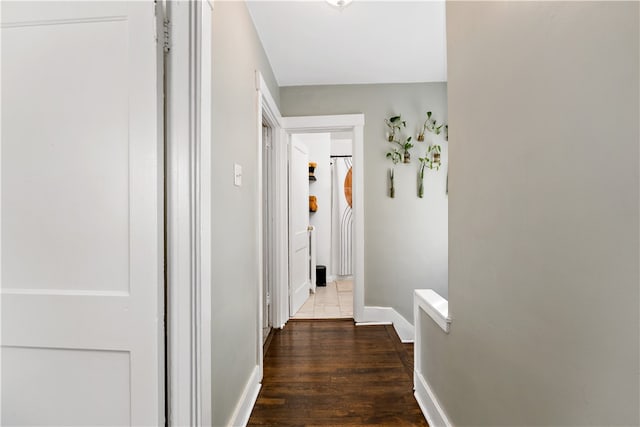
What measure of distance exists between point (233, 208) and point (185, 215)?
493 millimetres

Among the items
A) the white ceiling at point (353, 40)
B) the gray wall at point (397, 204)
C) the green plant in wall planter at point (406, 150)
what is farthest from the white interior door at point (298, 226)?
the green plant in wall planter at point (406, 150)

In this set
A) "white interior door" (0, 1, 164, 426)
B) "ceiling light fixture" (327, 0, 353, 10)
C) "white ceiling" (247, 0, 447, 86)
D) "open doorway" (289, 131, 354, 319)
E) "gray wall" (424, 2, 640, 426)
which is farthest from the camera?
"open doorway" (289, 131, 354, 319)

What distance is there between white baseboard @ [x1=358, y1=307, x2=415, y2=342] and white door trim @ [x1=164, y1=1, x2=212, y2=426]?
2168 mm

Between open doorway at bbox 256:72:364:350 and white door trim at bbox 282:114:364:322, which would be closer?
open doorway at bbox 256:72:364:350

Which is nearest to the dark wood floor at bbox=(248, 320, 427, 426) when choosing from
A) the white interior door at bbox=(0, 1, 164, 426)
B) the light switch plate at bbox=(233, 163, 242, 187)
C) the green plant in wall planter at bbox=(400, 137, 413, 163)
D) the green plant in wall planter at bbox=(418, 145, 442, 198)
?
the white interior door at bbox=(0, 1, 164, 426)

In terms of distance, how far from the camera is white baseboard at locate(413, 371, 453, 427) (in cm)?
146

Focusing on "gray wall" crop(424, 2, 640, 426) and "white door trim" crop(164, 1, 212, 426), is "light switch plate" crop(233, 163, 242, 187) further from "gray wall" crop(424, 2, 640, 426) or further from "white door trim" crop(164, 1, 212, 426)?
Answer: "gray wall" crop(424, 2, 640, 426)

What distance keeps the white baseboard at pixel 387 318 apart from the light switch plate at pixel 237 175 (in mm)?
2032

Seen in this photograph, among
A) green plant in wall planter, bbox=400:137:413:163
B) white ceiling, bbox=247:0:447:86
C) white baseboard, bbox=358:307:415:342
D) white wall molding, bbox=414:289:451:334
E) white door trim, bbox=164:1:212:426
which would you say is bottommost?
white baseboard, bbox=358:307:415:342

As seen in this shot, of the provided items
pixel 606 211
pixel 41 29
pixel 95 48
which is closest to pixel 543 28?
pixel 606 211

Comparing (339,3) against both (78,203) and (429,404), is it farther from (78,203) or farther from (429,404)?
(429,404)

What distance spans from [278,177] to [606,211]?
257cm

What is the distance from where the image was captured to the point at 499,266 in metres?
1.00

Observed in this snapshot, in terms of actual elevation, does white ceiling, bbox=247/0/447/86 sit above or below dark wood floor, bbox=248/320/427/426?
above
